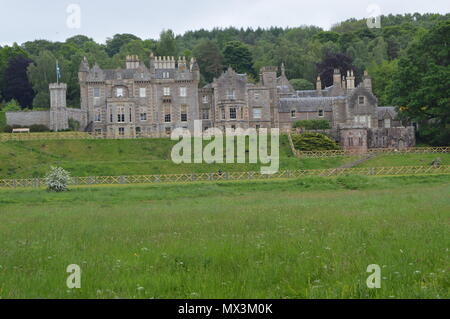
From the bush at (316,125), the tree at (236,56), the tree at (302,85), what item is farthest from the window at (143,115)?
the tree at (236,56)

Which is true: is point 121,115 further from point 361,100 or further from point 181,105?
point 361,100

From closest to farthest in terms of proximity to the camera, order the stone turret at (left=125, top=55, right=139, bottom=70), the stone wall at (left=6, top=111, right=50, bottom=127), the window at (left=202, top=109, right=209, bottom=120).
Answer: the stone wall at (left=6, top=111, right=50, bottom=127) → the window at (left=202, top=109, right=209, bottom=120) → the stone turret at (left=125, top=55, right=139, bottom=70)

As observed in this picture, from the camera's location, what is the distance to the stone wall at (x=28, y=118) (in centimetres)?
9050

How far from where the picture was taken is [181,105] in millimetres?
91000

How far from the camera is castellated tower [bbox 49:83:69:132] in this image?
88.8 metres

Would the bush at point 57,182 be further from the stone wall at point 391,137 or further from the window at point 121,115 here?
the stone wall at point 391,137

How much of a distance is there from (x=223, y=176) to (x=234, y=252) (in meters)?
40.9

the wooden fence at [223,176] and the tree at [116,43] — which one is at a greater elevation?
the tree at [116,43]

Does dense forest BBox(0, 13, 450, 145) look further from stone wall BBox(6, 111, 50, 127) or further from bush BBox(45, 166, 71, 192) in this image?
bush BBox(45, 166, 71, 192)

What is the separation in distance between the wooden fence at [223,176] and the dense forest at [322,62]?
16.7 m

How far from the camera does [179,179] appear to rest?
184 ft

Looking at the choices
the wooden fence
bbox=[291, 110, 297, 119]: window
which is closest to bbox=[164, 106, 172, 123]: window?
bbox=[291, 110, 297, 119]: window

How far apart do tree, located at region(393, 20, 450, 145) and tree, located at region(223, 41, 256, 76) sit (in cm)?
6132

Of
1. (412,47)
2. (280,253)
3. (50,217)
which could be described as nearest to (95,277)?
(280,253)
